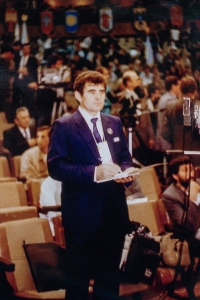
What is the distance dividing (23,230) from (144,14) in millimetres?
1342

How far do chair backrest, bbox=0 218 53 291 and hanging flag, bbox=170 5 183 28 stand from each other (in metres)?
1.39

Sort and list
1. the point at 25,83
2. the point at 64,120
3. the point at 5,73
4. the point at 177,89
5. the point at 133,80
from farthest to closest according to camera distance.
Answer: the point at 133,80
the point at 177,89
the point at 25,83
the point at 5,73
the point at 64,120

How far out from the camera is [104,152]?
1949mm

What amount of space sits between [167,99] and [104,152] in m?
1.12

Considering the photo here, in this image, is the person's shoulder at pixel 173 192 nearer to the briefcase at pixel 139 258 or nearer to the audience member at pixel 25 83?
the briefcase at pixel 139 258

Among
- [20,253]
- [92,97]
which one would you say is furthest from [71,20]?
[20,253]

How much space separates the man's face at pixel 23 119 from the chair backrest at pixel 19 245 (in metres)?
0.93

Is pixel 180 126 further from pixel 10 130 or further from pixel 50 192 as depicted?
pixel 10 130

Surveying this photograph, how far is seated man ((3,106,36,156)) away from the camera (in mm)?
2977

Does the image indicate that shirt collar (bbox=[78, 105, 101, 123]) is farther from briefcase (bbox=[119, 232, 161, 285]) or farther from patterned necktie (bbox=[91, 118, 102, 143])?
briefcase (bbox=[119, 232, 161, 285])

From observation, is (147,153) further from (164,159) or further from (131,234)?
(131,234)

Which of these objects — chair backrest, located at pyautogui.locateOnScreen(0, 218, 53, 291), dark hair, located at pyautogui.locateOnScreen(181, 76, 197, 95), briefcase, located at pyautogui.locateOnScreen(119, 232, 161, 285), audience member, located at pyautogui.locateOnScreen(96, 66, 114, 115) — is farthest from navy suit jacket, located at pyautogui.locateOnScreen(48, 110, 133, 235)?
dark hair, located at pyautogui.locateOnScreen(181, 76, 197, 95)

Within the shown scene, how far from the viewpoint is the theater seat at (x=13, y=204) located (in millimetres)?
2490

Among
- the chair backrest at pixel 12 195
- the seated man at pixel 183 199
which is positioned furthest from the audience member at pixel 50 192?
the seated man at pixel 183 199
